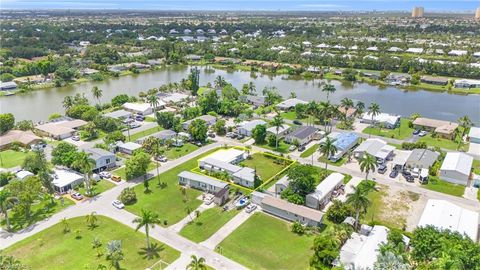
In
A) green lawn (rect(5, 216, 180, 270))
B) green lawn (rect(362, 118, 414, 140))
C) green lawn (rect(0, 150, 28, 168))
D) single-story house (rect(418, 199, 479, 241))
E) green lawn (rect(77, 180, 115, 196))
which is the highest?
single-story house (rect(418, 199, 479, 241))

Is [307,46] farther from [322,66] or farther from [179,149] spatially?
[179,149]

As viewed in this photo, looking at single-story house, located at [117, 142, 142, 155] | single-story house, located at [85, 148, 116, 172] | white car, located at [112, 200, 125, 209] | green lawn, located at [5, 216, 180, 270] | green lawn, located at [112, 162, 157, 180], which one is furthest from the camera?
single-story house, located at [117, 142, 142, 155]

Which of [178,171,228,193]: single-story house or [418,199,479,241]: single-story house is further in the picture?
[178,171,228,193]: single-story house

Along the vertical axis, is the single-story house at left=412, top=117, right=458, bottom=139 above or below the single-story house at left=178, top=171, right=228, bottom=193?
above

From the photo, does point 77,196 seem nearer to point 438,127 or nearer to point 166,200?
point 166,200

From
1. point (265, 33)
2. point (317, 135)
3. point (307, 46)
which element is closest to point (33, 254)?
point (317, 135)

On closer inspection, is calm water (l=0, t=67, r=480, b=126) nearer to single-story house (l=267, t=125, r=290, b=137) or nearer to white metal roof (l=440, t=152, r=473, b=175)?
white metal roof (l=440, t=152, r=473, b=175)

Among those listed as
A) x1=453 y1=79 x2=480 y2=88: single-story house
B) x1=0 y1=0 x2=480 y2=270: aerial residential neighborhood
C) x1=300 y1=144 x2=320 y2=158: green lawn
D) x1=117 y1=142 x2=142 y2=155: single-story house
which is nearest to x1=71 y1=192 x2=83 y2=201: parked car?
x1=0 y1=0 x2=480 y2=270: aerial residential neighborhood
